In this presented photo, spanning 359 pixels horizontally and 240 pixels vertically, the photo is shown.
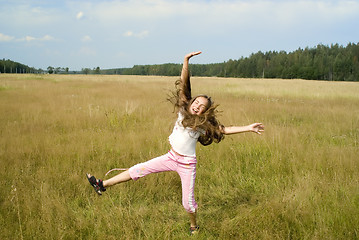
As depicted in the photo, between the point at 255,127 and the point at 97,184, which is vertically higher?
the point at 255,127

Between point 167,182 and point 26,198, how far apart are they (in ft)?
5.63

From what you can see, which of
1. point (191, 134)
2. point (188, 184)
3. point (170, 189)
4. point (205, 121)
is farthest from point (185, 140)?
point (170, 189)

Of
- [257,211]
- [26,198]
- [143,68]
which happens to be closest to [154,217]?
[257,211]

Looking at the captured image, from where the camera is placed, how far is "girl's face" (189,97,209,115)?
8.03 feet

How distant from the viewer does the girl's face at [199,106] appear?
8.03ft

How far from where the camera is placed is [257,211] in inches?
111

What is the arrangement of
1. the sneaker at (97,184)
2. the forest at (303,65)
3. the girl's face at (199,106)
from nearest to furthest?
the girl's face at (199,106), the sneaker at (97,184), the forest at (303,65)

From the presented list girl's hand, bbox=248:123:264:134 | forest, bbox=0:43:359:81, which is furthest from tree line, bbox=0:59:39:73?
girl's hand, bbox=248:123:264:134

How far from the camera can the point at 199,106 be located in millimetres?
2441

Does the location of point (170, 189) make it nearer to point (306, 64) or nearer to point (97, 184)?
point (97, 184)

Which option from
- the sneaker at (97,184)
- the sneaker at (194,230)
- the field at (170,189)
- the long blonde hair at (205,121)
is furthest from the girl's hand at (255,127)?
the sneaker at (97,184)

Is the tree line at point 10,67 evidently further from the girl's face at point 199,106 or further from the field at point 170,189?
the girl's face at point 199,106

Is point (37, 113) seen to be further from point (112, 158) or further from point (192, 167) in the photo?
point (192, 167)

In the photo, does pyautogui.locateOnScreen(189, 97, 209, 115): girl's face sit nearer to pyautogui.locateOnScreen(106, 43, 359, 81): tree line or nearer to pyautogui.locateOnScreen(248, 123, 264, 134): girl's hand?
pyautogui.locateOnScreen(248, 123, 264, 134): girl's hand
